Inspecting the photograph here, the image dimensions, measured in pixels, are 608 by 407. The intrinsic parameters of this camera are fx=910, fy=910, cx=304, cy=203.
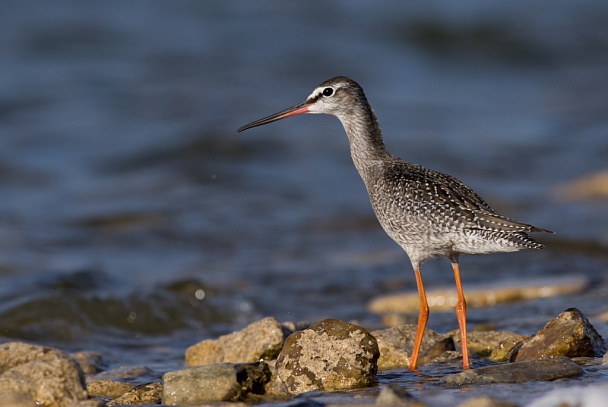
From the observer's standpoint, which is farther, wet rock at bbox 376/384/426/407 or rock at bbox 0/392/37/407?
rock at bbox 0/392/37/407

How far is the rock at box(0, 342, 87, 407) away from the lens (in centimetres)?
590

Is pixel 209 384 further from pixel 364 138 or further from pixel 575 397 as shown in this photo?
pixel 364 138

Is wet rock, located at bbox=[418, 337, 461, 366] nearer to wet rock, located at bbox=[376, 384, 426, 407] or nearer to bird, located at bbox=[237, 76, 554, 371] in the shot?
bird, located at bbox=[237, 76, 554, 371]

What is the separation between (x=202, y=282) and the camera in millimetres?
11844

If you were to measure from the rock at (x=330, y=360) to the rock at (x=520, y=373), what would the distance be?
618 mm

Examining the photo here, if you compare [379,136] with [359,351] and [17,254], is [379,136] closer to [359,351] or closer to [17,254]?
[359,351]

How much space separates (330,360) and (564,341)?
1.86 meters

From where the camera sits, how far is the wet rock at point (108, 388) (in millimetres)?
7047

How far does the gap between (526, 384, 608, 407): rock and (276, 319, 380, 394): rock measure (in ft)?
4.41

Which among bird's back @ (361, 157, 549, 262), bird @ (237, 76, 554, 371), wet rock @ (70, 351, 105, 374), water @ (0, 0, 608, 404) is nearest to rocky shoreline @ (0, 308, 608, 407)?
wet rock @ (70, 351, 105, 374)

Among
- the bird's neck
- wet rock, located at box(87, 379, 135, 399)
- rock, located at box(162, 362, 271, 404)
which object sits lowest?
wet rock, located at box(87, 379, 135, 399)

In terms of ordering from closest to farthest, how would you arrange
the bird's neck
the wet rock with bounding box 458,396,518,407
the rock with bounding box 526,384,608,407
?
the wet rock with bounding box 458,396,518,407, the rock with bounding box 526,384,608,407, the bird's neck

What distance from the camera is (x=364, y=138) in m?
8.44

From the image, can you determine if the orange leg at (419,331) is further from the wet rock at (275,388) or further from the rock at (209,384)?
the rock at (209,384)
